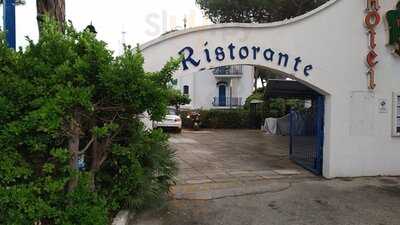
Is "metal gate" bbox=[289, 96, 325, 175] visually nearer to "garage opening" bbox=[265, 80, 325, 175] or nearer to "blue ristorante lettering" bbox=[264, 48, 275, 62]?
"garage opening" bbox=[265, 80, 325, 175]

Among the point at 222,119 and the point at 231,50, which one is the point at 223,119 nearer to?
the point at 222,119

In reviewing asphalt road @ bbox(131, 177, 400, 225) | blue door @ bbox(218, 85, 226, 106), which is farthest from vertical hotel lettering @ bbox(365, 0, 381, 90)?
blue door @ bbox(218, 85, 226, 106)

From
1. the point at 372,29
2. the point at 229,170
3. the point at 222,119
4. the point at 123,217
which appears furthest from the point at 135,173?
the point at 222,119

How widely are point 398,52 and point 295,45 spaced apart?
2556 mm

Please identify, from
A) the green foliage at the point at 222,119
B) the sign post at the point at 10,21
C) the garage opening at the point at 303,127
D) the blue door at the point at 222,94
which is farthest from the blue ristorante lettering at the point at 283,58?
the blue door at the point at 222,94

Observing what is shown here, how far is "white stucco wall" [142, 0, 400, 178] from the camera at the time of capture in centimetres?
973

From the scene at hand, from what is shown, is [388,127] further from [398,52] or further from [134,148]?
[134,148]

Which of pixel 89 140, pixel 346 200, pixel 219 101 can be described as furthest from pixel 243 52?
pixel 219 101

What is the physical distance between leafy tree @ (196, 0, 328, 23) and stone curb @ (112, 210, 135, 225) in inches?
657

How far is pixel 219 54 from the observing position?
915 centimetres

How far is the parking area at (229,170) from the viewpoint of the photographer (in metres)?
8.82

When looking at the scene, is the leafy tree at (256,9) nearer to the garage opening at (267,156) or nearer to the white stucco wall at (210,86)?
the garage opening at (267,156)

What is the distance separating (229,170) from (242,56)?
3301 mm

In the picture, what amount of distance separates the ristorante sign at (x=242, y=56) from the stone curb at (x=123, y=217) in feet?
11.5
